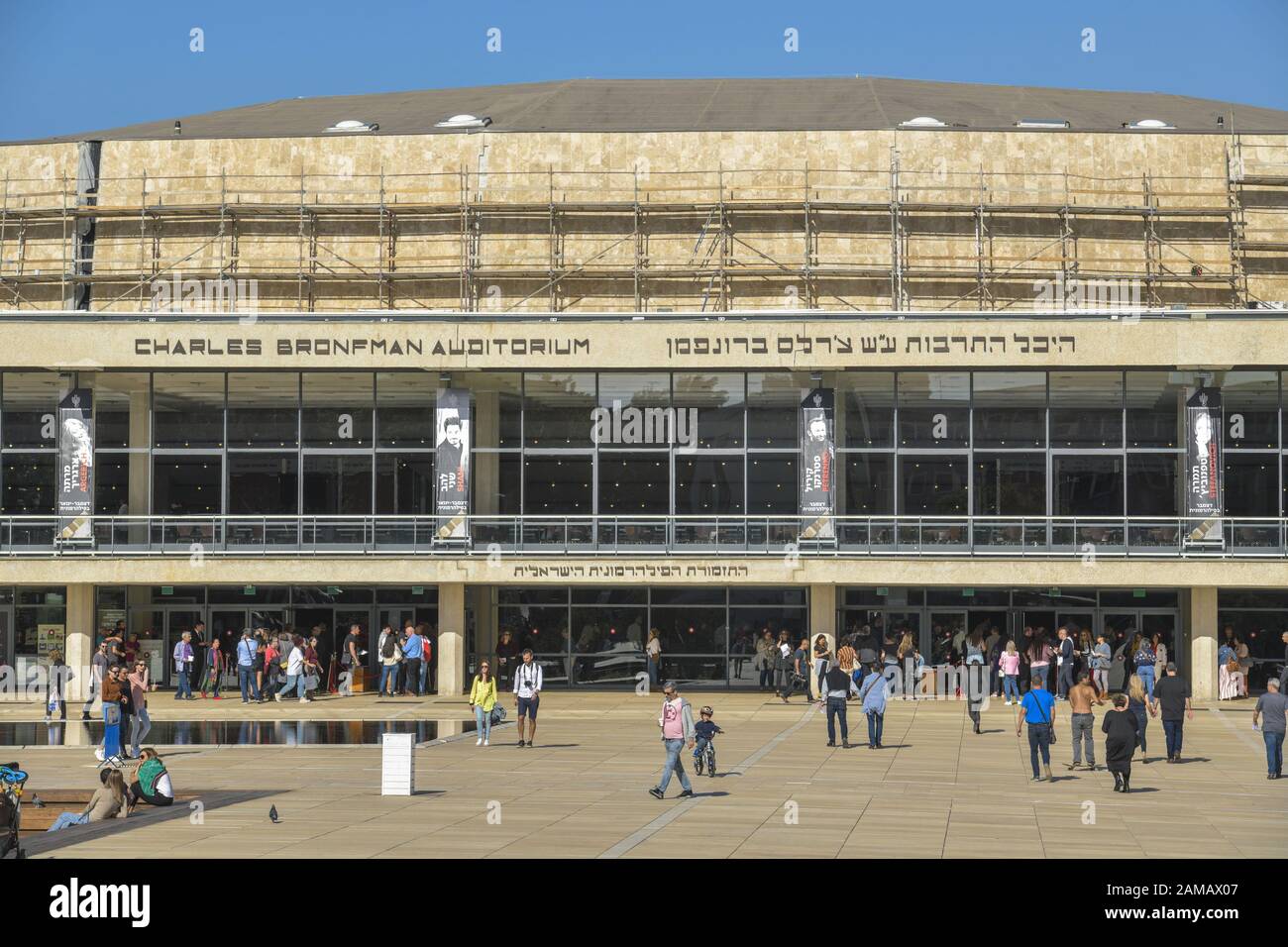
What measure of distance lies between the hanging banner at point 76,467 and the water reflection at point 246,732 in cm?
677

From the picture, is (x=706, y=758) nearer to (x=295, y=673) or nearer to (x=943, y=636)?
(x=295, y=673)

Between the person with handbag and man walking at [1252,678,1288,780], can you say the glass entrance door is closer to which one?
the person with handbag

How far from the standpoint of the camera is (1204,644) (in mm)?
37188

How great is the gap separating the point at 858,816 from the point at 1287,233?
98.2ft

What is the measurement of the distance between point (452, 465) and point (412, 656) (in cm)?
468

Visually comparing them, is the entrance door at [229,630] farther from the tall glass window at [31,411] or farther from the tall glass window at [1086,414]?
the tall glass window at [1086,414]

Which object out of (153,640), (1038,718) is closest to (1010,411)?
(1038,718)

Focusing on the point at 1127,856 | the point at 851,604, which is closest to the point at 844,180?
the point at 851,604

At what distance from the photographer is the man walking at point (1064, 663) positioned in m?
34.3

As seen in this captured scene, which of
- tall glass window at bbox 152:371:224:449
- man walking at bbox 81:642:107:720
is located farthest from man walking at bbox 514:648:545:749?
tall glass window at bbox 152:371:224:449

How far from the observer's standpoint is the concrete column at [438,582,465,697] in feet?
126

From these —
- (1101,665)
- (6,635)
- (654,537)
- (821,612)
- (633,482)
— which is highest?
(633,482)

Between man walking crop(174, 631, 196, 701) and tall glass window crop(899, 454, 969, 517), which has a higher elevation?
tall glass window crop(899, 454, 969, 517)

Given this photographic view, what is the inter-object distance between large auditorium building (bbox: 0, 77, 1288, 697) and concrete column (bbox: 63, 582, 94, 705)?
12 cm
